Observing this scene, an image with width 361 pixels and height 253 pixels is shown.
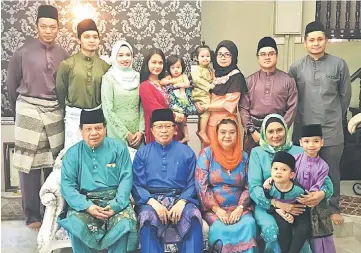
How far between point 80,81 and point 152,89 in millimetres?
520

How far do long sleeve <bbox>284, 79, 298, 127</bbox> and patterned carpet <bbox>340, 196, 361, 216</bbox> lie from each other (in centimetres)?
101

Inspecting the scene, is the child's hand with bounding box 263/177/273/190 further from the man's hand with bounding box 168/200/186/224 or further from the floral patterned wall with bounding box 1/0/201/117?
the floral patterned wall with bounding box 1/0/201/117

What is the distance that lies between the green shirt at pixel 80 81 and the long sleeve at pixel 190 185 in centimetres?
88

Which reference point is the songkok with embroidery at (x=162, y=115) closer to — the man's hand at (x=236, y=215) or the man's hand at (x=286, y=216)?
the man's hand at (x=236, y=215)

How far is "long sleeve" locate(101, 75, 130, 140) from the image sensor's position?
11.7ft

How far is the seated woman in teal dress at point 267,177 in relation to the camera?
3002 mm

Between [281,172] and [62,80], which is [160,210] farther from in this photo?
[62,80]

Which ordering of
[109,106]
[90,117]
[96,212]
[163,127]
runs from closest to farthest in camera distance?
[96,212]
[90,117]
[163,127]
[109,106]

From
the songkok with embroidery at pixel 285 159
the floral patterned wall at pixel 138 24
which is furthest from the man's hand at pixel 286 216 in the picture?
the floral patterned wall at pixel 138 24

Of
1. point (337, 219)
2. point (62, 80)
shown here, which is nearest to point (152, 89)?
point (62, 80)

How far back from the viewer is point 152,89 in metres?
3.61

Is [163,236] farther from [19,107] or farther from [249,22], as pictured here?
[249,22]

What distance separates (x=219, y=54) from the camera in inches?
141

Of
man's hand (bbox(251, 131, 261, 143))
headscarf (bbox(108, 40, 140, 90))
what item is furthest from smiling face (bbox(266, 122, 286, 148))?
headscarf (bbox(108, 40, 140, 90))
